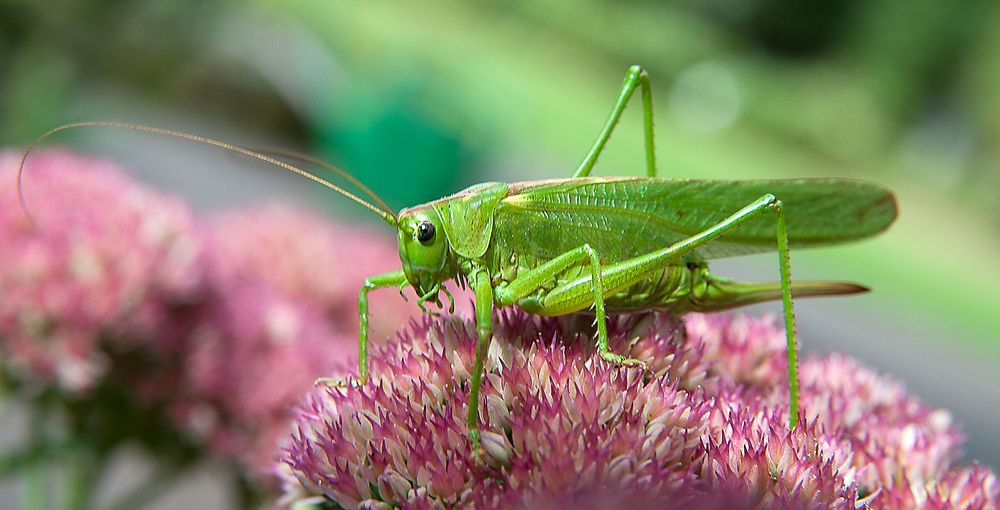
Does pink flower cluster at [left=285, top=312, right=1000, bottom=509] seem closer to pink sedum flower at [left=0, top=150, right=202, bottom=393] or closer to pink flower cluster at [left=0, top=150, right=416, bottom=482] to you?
pink flower cluster at [left=0, top=150, right=416, bottom=482]

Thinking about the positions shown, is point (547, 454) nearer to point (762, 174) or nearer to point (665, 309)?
point (665, 309)

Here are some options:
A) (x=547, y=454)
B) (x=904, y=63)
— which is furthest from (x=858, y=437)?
(x=904, y=63)

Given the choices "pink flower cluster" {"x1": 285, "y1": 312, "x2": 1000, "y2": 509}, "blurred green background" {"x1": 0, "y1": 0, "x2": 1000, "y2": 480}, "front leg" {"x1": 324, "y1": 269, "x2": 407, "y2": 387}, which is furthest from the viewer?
"blurred green background" {"x1": 0, "y1": 0, "x2": 1000, "y2": 480}

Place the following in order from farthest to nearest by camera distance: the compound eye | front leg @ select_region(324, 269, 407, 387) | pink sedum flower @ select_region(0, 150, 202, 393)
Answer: pink sedum flower @ select_region(0, 150, 202, 393)
the compound eye
front leg @ select_region(324, 269, 407, 387)

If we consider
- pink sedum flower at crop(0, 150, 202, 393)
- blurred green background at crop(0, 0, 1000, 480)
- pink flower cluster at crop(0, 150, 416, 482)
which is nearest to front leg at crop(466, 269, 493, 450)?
pink flower cluster at crop(0, 150, 416, 482)

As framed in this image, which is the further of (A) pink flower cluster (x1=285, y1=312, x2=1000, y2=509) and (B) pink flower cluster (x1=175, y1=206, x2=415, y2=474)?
(B) pink flower cluster (x1=175, y1=206, x2=415, y2=474)
